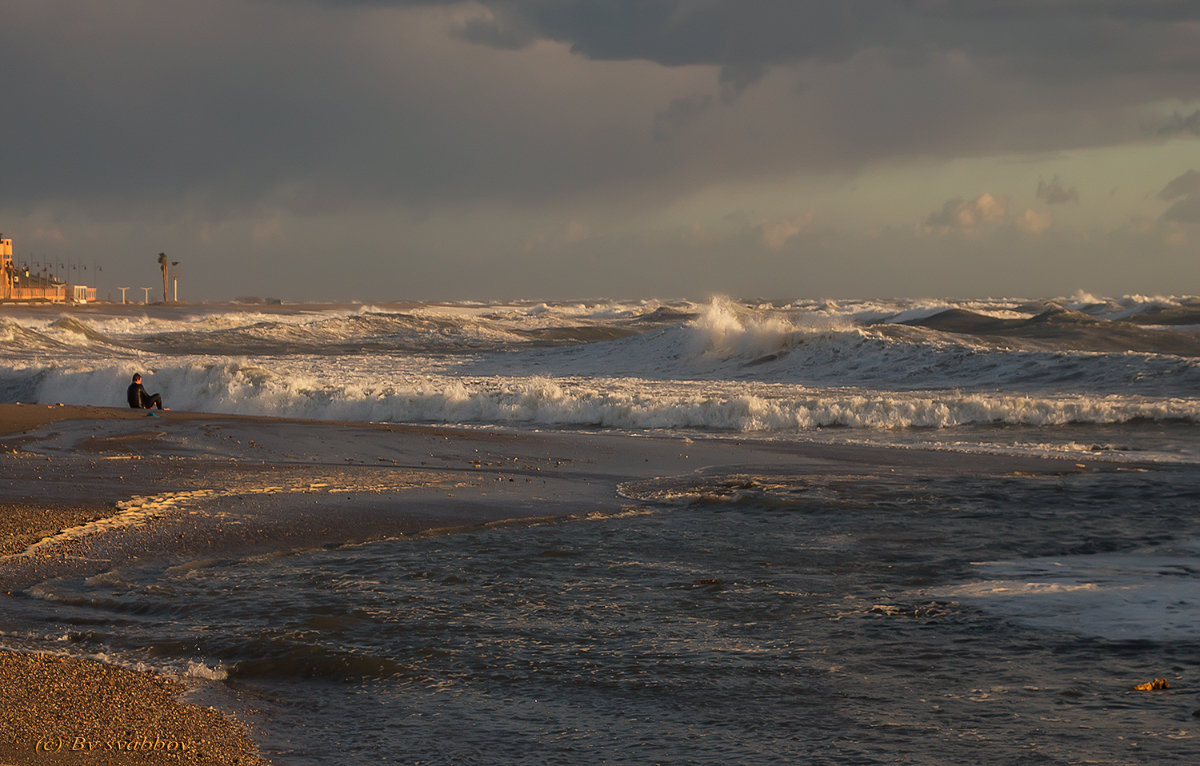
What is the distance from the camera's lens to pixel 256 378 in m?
21.1

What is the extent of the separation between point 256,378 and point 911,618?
17344mm

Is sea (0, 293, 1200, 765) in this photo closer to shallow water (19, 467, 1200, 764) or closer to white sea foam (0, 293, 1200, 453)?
shallow water (19, 467, 1200, 764)

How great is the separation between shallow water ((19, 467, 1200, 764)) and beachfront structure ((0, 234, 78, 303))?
11246 cm

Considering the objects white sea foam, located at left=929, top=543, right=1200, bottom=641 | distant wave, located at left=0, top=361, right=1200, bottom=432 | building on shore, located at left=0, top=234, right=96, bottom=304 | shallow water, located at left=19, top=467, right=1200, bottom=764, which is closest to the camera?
shallow water, located at left=19, top=467, right=1200, bottom=764

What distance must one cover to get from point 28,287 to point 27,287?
0.11 metres

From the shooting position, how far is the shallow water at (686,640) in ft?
14.0

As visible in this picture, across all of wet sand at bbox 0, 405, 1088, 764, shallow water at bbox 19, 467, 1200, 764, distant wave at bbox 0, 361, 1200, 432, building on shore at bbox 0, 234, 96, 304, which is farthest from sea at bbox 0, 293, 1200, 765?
building on shore at bbox 0, 234, 96, 304

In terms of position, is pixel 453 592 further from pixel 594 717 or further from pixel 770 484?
pixel 770 484

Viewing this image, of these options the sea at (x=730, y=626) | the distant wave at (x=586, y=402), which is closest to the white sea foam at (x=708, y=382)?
the distant wave at (x=586, y=402)

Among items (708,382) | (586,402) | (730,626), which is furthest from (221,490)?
(708,382)

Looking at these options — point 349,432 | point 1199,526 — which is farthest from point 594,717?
point 349,432

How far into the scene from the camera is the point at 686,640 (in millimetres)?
5547

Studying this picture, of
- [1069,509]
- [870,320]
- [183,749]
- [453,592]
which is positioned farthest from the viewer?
[870,320]

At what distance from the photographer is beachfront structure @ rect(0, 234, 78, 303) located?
113 m
